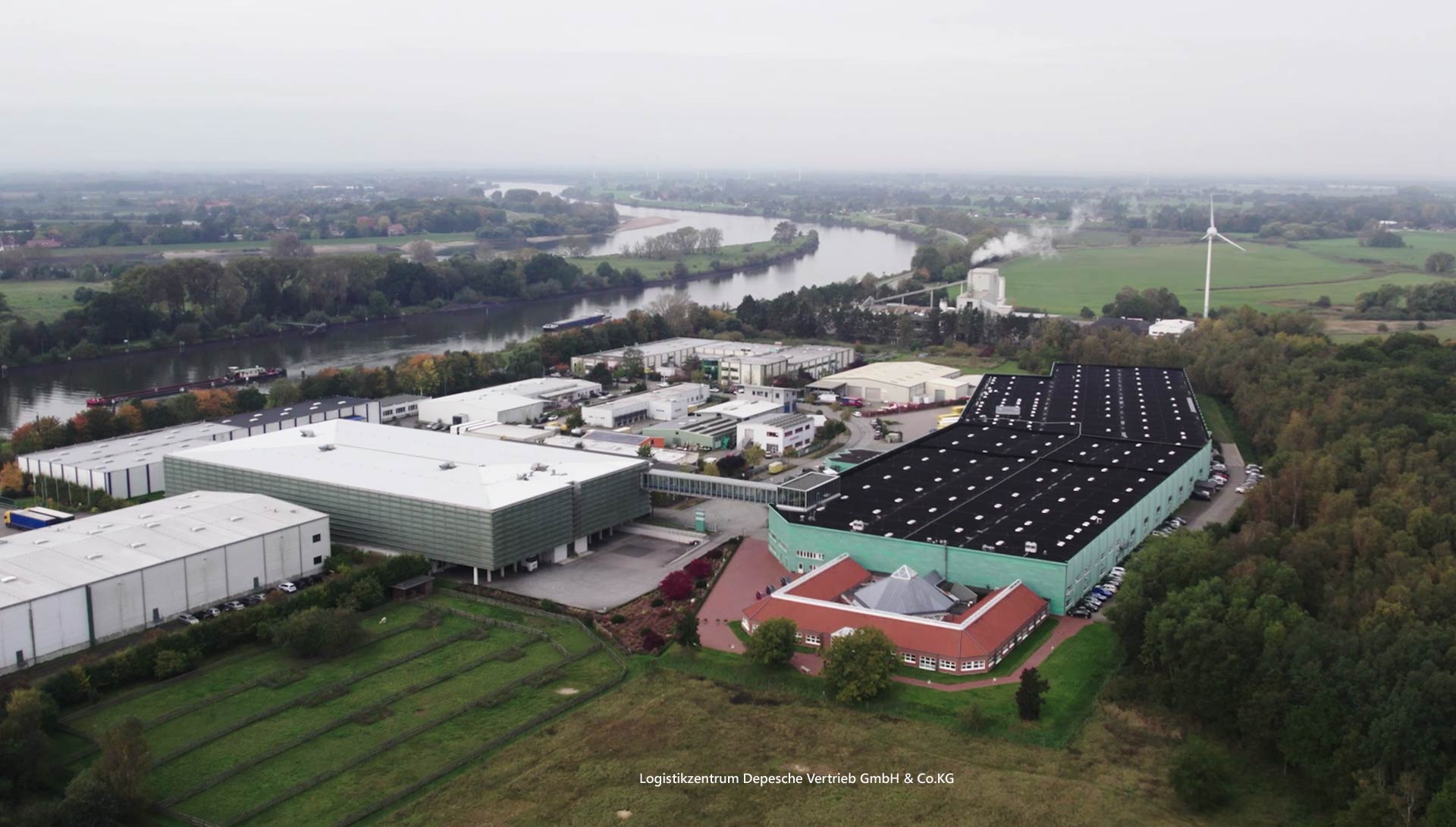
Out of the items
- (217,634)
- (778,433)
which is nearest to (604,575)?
(217,634)

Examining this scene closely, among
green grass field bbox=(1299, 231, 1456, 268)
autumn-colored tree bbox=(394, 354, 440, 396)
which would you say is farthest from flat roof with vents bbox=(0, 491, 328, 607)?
green grass field bbox=(1299, 231, 1456, 268)

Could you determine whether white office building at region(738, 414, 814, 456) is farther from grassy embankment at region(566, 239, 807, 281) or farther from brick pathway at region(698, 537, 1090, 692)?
grassy embankment at region(566, 239, 807, 281)

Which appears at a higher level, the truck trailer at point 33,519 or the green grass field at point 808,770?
the truck trailer at point 33,519

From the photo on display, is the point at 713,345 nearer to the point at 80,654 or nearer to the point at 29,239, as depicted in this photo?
the point at 80,654

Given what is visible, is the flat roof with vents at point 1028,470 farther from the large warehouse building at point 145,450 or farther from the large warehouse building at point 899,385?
the large warehouse building at point 145,450

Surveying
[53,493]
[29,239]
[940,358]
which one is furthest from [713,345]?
[29,239]

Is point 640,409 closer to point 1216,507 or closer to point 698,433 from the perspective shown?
point 698,433

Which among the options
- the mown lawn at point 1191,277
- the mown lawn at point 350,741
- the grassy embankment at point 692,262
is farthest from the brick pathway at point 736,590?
the grassy embankment at point 692,262
